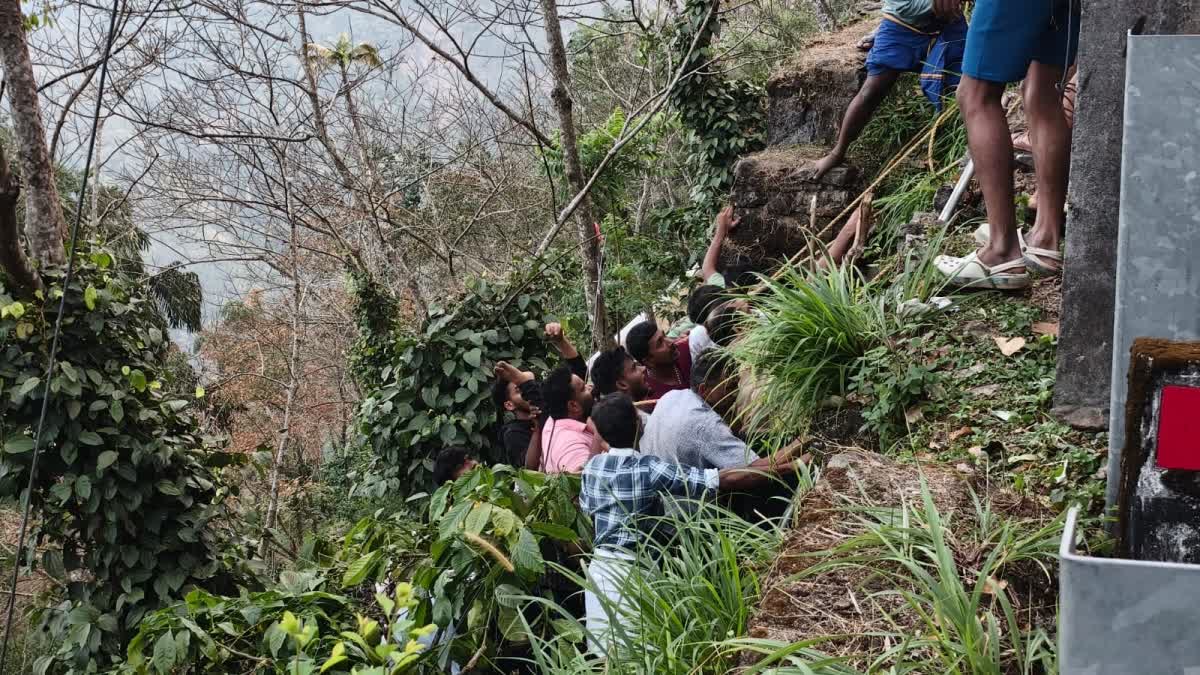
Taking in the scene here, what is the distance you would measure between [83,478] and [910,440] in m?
3.96

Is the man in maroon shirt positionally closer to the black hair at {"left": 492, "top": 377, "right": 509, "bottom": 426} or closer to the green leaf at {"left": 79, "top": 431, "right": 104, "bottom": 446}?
the black hair at {"left": 492, "top": 377, "right": 509, "bottom": 426}

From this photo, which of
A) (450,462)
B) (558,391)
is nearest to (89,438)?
(450,462)

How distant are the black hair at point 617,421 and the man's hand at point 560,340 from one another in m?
1.90

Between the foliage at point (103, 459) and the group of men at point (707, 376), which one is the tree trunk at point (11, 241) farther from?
the group of men at point (707, 376)

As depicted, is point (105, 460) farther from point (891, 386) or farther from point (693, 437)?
point (891, 386)

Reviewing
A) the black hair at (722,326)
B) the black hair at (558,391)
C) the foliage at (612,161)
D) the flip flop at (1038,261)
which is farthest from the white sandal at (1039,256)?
the foliage at (612,161)

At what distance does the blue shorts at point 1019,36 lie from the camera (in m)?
3.67

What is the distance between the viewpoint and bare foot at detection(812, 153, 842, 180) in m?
7.39

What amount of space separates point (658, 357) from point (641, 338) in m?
0.14

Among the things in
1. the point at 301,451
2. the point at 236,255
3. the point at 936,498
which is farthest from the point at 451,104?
the point at 936,498

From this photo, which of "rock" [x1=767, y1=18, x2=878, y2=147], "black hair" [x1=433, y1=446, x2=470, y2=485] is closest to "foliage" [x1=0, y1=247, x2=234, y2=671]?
"black hair" [x1=433, y1=446, x2=470, y2=485]

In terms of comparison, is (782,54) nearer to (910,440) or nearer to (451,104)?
(451,104)

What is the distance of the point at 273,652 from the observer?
361 cm

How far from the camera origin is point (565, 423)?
16.7 feet
